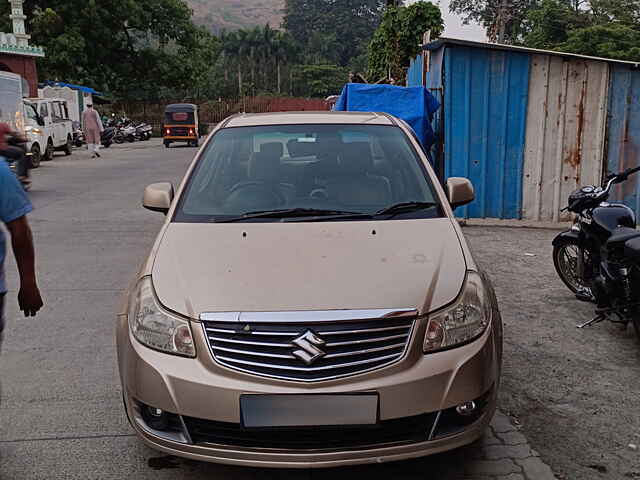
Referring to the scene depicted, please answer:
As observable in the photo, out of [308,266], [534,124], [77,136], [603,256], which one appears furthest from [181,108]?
[308,266]

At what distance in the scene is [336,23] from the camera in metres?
104

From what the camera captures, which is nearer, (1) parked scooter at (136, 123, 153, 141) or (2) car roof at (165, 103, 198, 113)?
(2) car roof at (165, 103, 198, 113)

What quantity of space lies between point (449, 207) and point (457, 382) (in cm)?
125

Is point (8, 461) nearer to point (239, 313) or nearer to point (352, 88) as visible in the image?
point (239, 313)

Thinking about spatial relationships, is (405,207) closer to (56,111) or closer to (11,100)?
(11,100)

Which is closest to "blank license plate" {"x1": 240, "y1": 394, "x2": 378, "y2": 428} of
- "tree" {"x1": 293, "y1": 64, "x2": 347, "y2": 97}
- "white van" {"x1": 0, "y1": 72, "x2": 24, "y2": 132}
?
"white van" {"x1": 0, "y1": 72, "x2": 24, "y2": 132}

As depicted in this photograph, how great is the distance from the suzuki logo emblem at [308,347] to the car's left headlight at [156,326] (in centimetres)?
43

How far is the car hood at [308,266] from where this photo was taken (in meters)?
2.91

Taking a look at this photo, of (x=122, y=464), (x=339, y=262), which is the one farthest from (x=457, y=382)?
(x=122, y=464)

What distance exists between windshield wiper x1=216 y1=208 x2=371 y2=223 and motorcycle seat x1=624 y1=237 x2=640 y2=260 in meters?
1.82

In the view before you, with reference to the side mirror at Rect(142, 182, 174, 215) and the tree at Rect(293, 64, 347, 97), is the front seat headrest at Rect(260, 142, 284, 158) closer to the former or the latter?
the side mirror at Rect(142, 182, 174, 215)

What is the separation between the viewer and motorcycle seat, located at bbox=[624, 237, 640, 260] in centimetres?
436

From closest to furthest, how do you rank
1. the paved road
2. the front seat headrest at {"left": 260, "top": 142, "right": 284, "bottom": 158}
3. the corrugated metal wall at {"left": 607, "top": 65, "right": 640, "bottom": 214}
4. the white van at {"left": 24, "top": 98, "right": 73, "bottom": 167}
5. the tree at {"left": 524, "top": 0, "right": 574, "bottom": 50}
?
1. the paved road
2. the front seat headrest at {"left": 260, "top": 142, "right": 284, "bottom": 158}
3. the corrugated metal wall at {"left": 607, "top": 65, "right": 640, "bottom": 214}
4. the white van at {"left": 24, "top": 98, "right": 73, "bottom": 167}
5. the tree at {"left": 524, "top": 0, "right": 574, "bottom": 50}

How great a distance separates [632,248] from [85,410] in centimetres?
340
